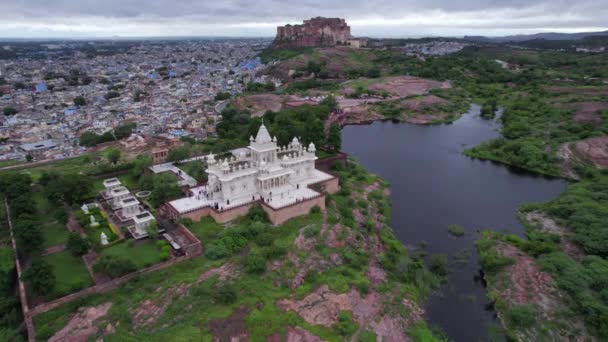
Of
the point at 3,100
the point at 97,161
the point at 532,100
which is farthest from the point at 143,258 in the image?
the point at 3,100

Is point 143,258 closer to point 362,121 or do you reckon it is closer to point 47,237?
point 47,237

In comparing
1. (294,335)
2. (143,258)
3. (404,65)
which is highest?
(404,65)

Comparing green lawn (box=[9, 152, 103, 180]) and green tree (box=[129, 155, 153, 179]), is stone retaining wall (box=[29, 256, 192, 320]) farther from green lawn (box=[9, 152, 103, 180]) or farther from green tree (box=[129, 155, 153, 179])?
green lawn (box=[9, 152, 103, 180])

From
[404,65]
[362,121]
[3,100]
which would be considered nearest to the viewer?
[362,121]

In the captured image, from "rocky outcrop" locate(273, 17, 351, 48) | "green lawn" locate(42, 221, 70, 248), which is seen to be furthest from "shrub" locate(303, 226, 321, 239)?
"rocky outcrop" locate(273, 17, 351, 48)

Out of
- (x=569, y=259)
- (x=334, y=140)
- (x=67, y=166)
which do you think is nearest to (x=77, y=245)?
(x=67, y=166)

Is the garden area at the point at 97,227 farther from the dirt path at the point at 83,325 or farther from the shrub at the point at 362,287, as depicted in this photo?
the shrub at the point at 362,287

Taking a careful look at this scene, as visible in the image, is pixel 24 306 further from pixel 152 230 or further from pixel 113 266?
pixel 152 230
